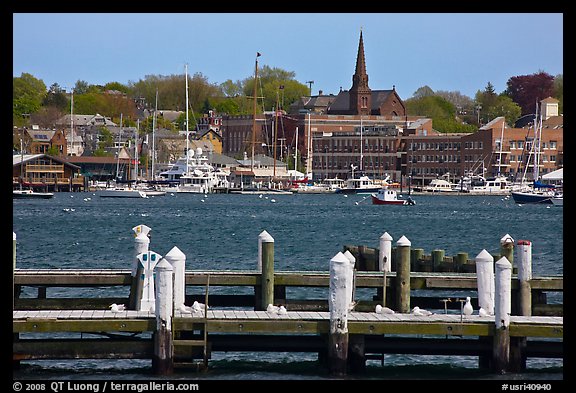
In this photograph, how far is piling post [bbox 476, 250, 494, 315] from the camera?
2809 cm

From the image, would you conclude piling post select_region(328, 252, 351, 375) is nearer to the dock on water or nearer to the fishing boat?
the dock on water

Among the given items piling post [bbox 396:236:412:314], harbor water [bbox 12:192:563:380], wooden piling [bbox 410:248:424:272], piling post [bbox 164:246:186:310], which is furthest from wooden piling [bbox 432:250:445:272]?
piling post [bbox 164:246:186:310]

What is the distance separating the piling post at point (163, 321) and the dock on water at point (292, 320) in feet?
0.06

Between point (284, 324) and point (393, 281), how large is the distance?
5.23 meters

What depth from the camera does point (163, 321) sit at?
24.9m

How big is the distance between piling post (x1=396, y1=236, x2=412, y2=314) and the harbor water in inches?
44.4

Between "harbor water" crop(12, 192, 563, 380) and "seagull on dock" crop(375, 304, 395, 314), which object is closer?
"seagull on dock" crop(375, 304, 395, 314)

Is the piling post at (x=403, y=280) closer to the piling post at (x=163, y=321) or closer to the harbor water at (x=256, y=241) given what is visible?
the harbor water at (x=256, y=241)

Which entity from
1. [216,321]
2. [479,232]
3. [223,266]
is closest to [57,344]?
[216,321]

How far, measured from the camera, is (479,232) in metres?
83.3

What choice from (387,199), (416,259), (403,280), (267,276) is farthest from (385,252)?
(387,199)

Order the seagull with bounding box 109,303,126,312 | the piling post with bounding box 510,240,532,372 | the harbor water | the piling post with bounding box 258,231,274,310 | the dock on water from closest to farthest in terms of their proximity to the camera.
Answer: the dock on water → the seagull with bounding box 109,303,126,312 → the harbor water → the piling post with bounding box 510,240,532,372 → the piling post with bounding box 258,231,274,310

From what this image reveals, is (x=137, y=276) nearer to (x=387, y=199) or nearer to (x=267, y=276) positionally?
(x=267, y=276)

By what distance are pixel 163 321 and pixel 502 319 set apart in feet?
20.5
